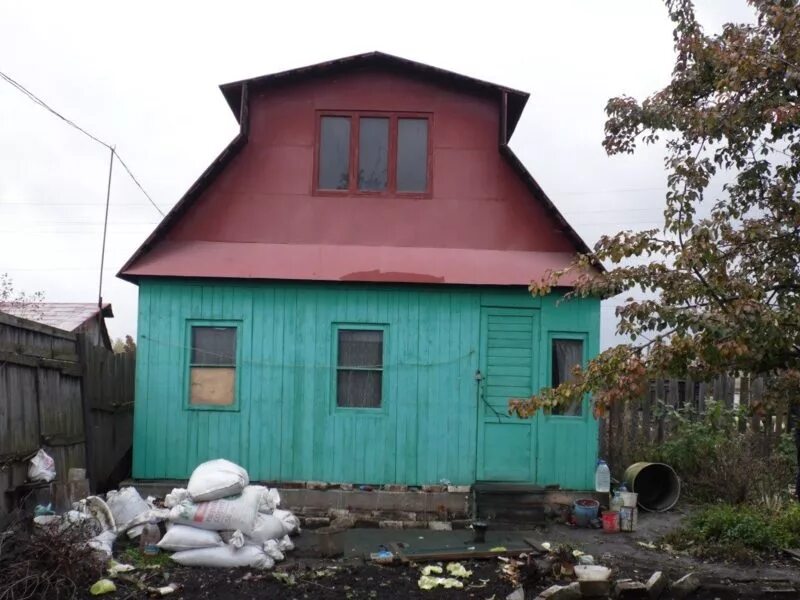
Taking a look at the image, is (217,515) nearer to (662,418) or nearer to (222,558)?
(222,558)

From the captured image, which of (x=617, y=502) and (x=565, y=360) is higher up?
(x=565, y=360)

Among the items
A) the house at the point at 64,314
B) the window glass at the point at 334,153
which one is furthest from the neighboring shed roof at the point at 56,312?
the window glass at the point at 334,153

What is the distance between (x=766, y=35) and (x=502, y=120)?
4484 millimetres

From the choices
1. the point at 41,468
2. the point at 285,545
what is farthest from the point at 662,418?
the point at 41,468

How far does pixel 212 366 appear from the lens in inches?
420

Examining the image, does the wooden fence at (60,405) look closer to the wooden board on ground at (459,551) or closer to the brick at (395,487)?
the brick at (395,487)

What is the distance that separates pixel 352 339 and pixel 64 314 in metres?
10.3

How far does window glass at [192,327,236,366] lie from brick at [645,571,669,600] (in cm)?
583

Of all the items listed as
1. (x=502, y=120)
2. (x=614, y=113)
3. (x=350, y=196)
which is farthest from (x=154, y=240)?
(x=614, y=113)

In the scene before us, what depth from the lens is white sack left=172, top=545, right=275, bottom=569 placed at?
7941 mm

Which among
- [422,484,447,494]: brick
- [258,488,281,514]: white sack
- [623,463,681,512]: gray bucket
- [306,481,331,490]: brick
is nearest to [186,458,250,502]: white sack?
[258,488,281,514]: white sack

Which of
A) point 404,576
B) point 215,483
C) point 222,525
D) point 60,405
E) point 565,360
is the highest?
point 565,360

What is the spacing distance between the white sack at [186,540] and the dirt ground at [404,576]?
0.29m

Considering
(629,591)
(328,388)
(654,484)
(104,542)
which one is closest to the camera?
(629,591)
